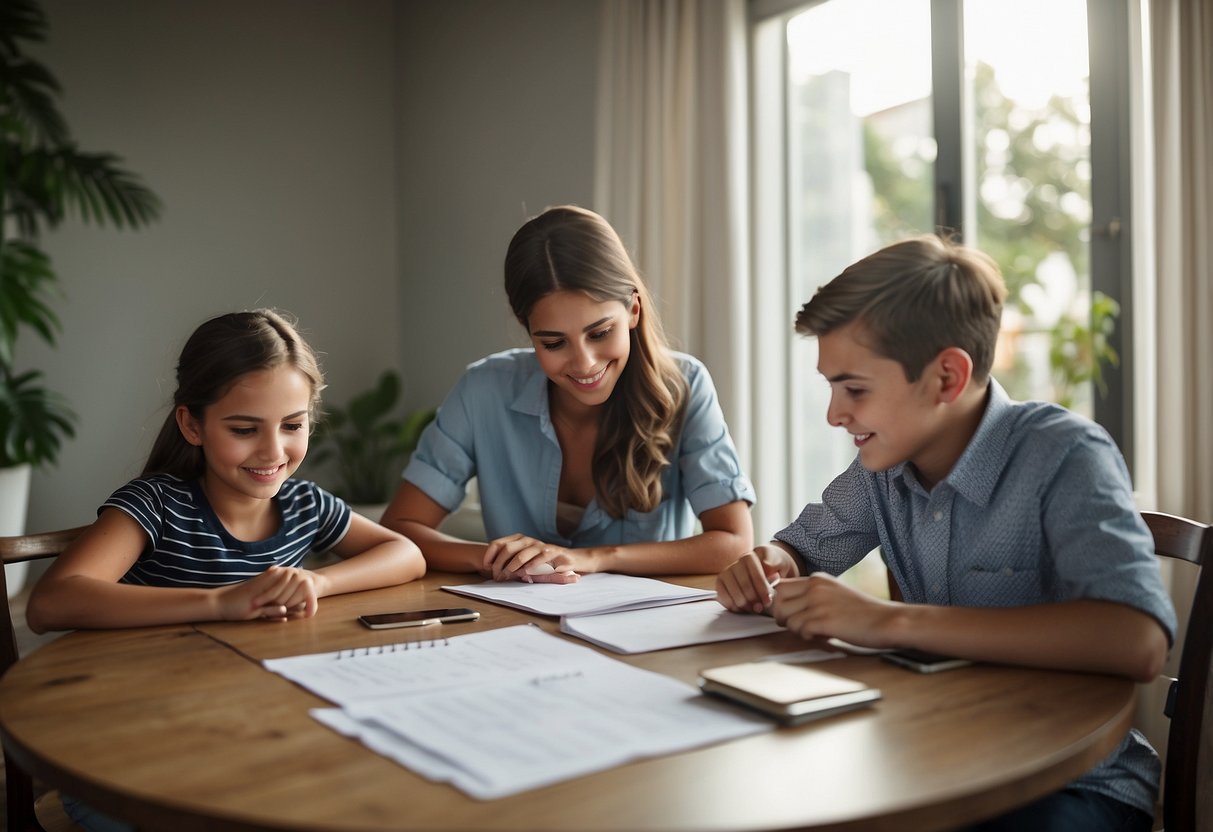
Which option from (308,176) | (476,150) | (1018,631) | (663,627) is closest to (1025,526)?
(1018,631)

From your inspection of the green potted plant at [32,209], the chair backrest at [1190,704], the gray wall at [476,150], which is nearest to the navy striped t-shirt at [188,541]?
the chair backrest at [1190,704]

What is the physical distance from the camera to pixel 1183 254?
7.84 ft

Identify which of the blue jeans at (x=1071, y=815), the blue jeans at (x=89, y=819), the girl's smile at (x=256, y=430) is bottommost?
the blue jeans at (x=89, y=819)

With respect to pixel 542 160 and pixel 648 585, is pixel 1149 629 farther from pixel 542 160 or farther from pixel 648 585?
pixel 542 160

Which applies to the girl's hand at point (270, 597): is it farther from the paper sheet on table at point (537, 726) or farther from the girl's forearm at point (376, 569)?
the paper sheet on table at point (537, 726)

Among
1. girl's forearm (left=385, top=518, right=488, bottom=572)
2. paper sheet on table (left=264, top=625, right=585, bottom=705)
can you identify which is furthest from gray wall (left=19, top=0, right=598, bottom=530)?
paper sheet on table (left=264, top=625, right=585, bottom=705)

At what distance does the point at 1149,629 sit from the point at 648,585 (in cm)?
72

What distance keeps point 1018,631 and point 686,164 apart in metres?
2.59

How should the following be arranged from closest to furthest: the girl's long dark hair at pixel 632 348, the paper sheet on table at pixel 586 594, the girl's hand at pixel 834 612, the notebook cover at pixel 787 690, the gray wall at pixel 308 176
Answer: the notebook cover at pixel 787 690
the girl's hand at pixel 834 612
the paper sheet on table at pixel 586 594
the girl's long dark hair at pixel 632 348
the gray wall at pixel 308 176

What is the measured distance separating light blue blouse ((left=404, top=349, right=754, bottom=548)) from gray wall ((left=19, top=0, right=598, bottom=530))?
2.26 metres

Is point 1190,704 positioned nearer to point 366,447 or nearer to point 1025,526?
point 1025,526

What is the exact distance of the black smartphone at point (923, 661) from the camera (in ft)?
3.62

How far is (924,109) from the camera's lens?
358 centimetres

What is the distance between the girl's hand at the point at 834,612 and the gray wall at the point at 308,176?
3139 millimetres
